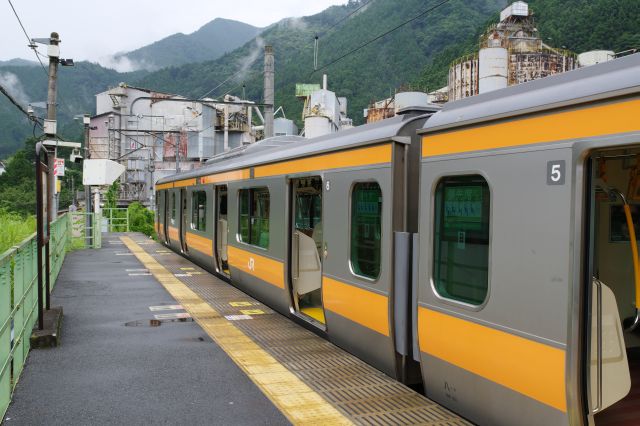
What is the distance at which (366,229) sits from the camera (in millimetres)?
5750

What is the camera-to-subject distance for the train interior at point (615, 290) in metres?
3.65

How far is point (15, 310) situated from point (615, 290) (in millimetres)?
5358

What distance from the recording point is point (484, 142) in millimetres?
4125

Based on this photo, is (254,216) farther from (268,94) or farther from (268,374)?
(268,94)

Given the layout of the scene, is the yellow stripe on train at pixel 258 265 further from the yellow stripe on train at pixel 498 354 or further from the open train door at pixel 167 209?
the open train door at pixel 167 209

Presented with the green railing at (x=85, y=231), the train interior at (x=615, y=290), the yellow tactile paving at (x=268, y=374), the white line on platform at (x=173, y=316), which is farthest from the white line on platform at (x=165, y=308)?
the green railing at (x=85, y=231)

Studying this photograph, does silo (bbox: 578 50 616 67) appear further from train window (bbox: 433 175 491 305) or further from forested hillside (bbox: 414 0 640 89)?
train window (bbox: 433 175 491 305)

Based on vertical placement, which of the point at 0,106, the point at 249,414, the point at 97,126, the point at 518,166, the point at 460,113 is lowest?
the point at 249,414

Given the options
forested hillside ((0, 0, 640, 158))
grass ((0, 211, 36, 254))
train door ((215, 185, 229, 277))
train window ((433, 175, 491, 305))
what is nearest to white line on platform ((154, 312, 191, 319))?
train door ((215, 185, 229, 277))

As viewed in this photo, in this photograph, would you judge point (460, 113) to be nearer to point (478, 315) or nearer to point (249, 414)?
point (478, 315)

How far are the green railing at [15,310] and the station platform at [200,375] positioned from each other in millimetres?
164

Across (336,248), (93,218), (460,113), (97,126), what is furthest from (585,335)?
(97,126)

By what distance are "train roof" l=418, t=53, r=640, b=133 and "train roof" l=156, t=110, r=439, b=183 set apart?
0.60 m

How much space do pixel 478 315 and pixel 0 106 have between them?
11042 cm
